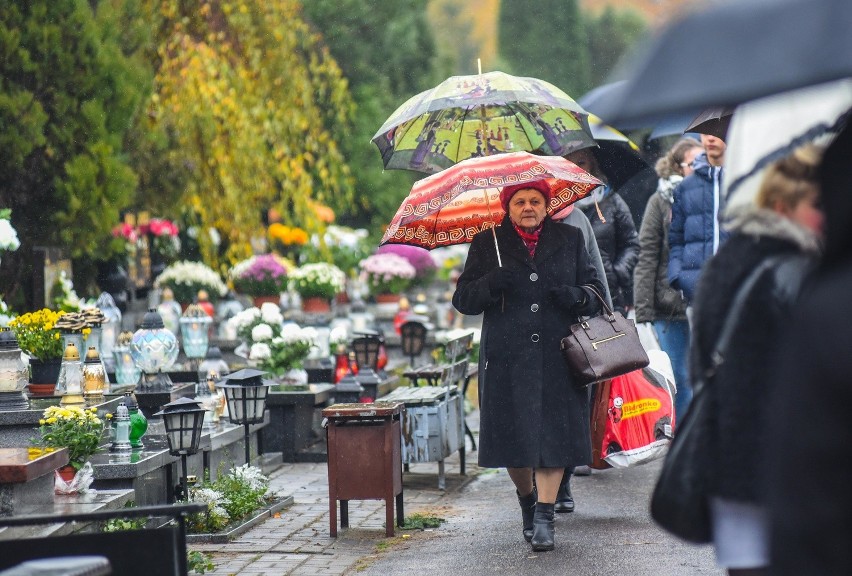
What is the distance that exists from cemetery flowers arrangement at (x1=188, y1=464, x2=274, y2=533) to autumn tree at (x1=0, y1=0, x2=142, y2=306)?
404cm

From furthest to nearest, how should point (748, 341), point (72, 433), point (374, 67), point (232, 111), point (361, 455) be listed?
point (374, 67) → point (232, 111) → point (361, 455) → point (72, 433) → point (748, 341)

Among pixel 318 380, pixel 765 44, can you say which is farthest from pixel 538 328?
pixel 318 380

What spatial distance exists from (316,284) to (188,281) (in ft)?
5.10

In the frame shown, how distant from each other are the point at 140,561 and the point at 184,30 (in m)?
12.7

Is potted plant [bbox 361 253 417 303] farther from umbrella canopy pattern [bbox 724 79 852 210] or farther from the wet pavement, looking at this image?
umbrella canopy pattern [bbox 724 79 852 210]

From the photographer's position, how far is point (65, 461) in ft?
21.2

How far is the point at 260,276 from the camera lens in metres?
15.9

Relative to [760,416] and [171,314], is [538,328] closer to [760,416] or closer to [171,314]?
[760,416]

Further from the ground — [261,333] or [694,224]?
[694,224]

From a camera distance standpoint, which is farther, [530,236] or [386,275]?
[386,275]

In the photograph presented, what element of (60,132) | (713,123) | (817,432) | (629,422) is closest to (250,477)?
(629,422)

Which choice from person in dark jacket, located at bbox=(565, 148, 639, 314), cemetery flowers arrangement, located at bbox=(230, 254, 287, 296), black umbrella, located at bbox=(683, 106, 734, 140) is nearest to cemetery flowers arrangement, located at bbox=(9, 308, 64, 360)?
person in dark jacket, located at bbox=(565, 148, 639, 314)

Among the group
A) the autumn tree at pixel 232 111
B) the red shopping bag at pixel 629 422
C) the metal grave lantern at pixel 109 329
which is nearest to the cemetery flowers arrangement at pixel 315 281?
the autumn tree at pixel 232 111

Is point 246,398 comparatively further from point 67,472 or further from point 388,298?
point 388,298
